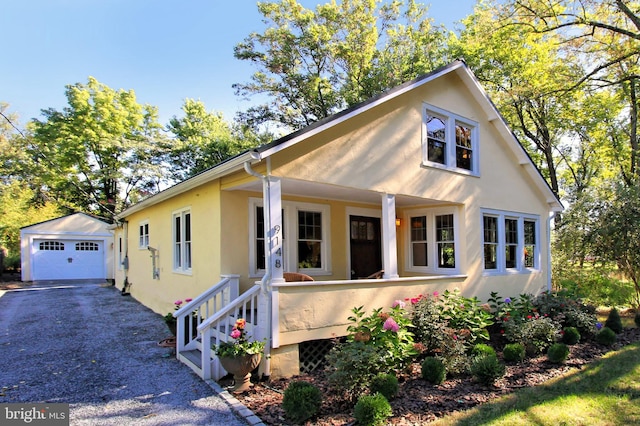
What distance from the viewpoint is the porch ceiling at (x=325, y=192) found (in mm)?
6734

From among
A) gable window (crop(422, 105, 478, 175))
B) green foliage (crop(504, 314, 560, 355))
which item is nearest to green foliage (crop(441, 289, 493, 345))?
green foliage (crop(504, 314, 560, 355))

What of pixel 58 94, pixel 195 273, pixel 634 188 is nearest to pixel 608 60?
pixel 634 188

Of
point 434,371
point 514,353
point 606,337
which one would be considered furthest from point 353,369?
point 606,337

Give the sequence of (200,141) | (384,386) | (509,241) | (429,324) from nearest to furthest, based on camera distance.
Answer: (384,386)
(429,324)
(509,241)
(200,141)

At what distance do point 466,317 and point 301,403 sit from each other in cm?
402

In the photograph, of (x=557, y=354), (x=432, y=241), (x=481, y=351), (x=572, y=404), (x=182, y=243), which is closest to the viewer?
(x=572, y=404)

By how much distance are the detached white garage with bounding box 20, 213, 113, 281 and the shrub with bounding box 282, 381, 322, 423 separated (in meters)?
20.4

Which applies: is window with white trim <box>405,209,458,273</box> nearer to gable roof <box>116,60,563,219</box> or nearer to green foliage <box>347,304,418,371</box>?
gable roof <box>116,60,563,219</box>

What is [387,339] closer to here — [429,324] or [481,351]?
[429,324]

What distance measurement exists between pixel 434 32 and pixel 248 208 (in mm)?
18545

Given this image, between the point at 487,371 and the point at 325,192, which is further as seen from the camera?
the point at 325,192

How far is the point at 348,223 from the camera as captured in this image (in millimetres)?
9203

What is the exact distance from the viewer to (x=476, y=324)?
6.91 meters

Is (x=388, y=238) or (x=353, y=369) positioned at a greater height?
(x=388, y=238)
